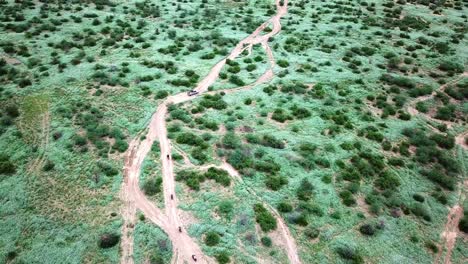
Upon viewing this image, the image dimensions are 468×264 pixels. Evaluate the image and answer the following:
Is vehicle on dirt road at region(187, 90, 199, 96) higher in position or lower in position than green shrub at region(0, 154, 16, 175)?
higher

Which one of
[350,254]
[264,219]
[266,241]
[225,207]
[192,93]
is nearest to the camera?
[350,254]

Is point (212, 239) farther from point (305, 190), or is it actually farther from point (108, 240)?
point (305, 190)

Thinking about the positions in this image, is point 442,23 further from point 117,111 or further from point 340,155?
point 117,111

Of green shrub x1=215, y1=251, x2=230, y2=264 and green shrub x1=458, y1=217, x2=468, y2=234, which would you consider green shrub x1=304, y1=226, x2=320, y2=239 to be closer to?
green shrub x1=215, y1=251, x2=230, y2=264

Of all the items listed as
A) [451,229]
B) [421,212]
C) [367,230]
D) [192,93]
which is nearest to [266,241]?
[367,230]

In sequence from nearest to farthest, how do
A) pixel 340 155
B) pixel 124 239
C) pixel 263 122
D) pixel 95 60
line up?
pixel 124 239 < pixel 340 155 < pixel 263 122 < pixel 95 60

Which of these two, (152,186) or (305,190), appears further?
(305,190)

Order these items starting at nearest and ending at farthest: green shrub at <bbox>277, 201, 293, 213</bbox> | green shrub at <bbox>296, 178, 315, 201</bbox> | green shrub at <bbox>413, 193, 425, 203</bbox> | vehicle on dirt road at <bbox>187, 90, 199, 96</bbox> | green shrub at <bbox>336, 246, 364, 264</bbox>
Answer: green shrub at <bbox>336, 246, 364, 264</bbox> → green shrub at <bbox>277, 201, 293, 213</bbox> → green shrub at <bbox>296, 178, 315, 201</bbox> → green shrub at <bbox>413, 193, 425, 203</bbox> → vehicle on dirt road at <bbox>187, 90, 199, 96</bbox>

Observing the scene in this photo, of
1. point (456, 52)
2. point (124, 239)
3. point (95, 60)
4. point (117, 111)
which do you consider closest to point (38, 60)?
point (95, 60)

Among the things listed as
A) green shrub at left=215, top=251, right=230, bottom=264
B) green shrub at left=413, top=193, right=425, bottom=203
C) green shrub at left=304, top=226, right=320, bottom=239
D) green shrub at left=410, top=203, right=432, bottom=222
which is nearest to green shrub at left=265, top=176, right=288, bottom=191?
green shrub at left=304, top=226, right=320, bottom=239
